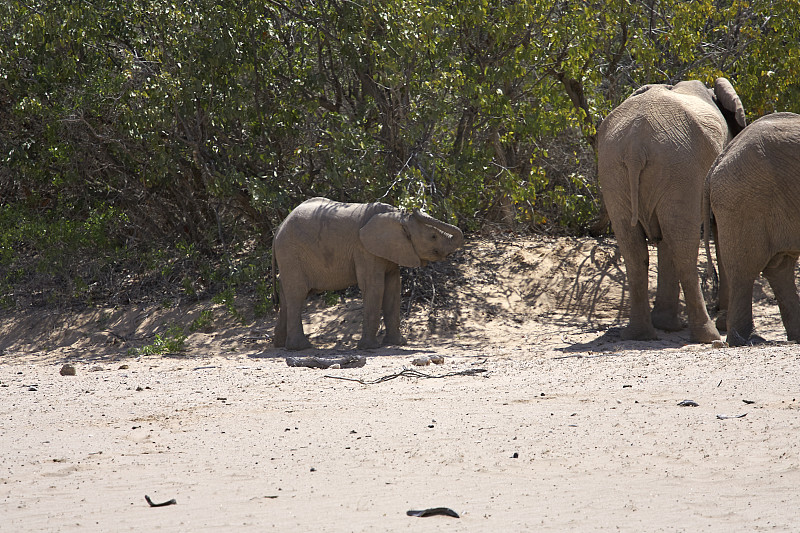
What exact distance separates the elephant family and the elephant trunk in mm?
1524

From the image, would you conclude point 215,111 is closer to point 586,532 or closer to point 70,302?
point 70,302

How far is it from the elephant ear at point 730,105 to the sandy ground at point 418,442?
2.11 metres

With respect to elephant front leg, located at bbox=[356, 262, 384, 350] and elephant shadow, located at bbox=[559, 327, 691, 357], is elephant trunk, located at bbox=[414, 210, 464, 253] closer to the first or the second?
elephant front leg, located at bbox=[356, 262, 384, 350]

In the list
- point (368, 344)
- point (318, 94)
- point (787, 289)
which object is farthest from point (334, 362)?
→ point (318, 94)

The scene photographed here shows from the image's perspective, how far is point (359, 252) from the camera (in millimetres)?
9961

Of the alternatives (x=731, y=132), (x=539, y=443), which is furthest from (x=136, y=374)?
(x=731, y=132)

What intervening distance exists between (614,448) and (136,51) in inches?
343

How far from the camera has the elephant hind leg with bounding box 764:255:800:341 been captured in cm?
814

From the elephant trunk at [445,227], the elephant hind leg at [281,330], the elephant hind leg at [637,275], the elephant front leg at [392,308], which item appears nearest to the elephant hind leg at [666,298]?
the elephant hind leg at [637,275]

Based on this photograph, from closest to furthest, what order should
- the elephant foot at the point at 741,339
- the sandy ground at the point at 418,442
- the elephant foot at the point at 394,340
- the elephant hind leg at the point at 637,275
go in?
the sandy ground at the point at 418,442 < the elephant foot at the point at 741,339 < the elephant hind leg at the point at 637,275 < the elephant foot at the point at 394,340

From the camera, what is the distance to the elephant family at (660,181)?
884cm

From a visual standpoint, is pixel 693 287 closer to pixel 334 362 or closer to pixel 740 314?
pixel 740 314

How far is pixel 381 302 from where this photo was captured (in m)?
10.0

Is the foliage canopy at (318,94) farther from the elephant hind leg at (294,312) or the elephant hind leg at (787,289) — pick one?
the elephant hind leg at (787,289)
